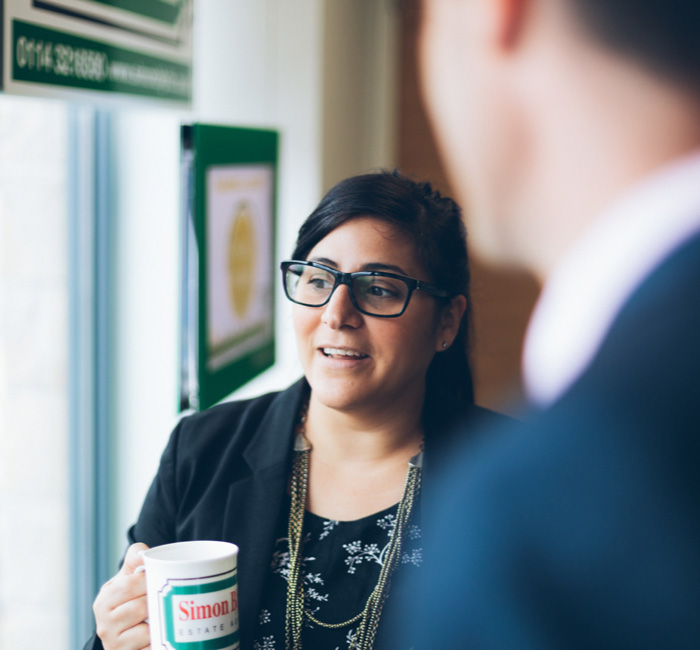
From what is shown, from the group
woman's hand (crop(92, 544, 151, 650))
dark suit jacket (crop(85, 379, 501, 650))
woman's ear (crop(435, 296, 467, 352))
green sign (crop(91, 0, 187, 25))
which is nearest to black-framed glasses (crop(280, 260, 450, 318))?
woman's ear (crop(435, 296, 467, 352))

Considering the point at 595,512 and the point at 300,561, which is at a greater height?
the point at 595,512

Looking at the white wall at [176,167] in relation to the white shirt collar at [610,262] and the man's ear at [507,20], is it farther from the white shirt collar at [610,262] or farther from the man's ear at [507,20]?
the man's ear at [507,20]

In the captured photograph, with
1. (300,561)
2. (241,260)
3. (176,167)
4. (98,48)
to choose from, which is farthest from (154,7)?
(300,561)

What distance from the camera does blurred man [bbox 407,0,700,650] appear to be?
0.70 meters

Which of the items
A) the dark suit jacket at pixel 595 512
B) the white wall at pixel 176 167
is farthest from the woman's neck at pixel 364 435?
the white wall at pixel 176 167

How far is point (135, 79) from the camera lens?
1.73 meters

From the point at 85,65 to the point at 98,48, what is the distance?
7 cm

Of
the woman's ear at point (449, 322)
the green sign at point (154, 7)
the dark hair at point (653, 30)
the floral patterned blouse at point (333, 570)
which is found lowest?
the floral patterned blouse at point (333, 570)

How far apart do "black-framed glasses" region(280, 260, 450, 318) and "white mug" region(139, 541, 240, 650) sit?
1.64 feet

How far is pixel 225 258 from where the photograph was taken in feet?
6.66

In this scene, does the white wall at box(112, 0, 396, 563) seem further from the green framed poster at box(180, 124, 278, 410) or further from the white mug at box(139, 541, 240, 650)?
the white mug at box(139, 541, 240, 650)

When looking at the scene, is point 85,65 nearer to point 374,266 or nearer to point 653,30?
point 374,266

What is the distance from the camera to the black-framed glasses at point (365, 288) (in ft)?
4.31

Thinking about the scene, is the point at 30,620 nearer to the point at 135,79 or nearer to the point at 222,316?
the point at 222,316
